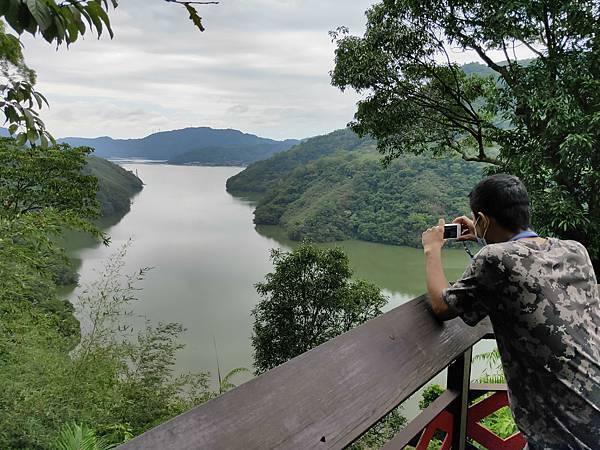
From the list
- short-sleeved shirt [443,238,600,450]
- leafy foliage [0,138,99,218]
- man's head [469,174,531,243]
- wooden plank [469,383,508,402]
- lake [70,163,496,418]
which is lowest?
lake [70,163,496,418]

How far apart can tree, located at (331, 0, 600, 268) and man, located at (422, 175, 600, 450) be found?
3.73 metres

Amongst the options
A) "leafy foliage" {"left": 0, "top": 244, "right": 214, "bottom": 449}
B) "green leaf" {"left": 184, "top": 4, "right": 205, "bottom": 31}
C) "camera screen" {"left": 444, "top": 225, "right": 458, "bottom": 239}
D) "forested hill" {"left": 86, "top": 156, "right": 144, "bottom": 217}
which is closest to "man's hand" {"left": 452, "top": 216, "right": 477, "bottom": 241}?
"camera screen" {"left": 444, "top": 225, "right": 458, "bottom": 239}

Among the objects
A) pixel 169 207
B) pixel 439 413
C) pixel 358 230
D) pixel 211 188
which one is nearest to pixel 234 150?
pixel 211 188

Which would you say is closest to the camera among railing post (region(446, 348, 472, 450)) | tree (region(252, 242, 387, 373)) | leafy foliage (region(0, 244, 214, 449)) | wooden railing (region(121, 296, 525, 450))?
wooden railing (region(121, 296, 525, 450))

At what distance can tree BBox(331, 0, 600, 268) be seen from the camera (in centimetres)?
435

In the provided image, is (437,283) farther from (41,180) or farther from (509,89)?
(41,180)

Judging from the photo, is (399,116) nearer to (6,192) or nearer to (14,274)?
(14,274)

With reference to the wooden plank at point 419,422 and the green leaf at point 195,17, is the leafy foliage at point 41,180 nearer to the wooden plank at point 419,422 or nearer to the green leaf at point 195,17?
the green leaf at point 195,17

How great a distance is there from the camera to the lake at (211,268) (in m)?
14.4

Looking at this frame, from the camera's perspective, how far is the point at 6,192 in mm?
8523

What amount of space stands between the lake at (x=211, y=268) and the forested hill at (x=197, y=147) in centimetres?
2625

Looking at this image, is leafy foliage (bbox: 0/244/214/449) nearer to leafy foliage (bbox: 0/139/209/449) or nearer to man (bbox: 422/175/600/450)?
leafy foliage (bbox: 0/139/209/449)

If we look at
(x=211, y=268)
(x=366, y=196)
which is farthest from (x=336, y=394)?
(x=211, y=268)

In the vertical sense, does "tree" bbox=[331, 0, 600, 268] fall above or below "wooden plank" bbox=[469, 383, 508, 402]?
above
